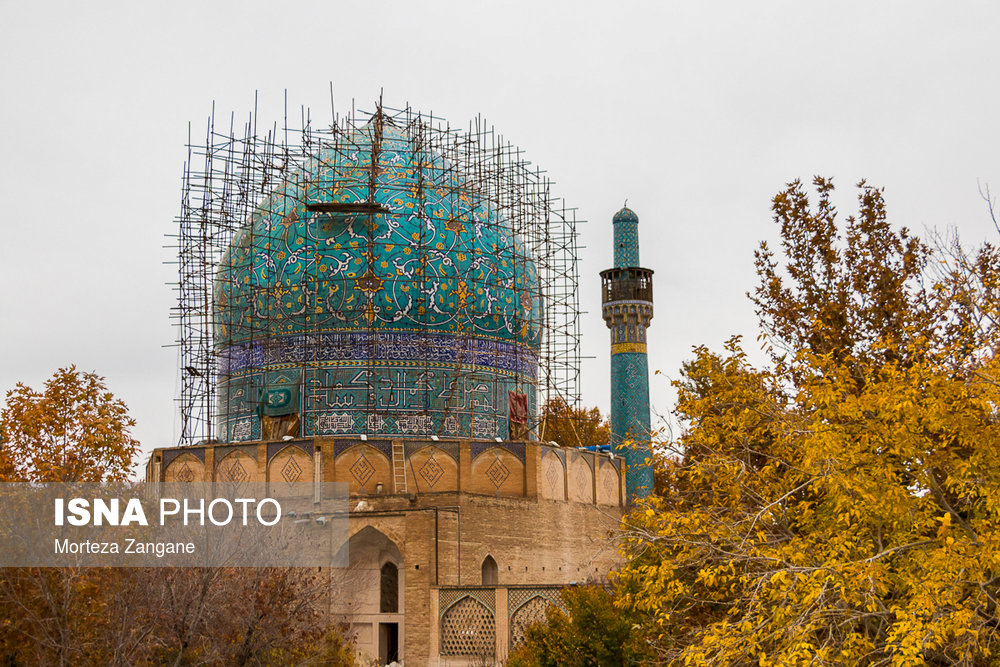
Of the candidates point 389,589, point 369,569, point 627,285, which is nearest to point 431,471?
point 369,569

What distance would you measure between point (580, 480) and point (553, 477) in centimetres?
94

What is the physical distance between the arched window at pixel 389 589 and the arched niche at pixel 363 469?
1.28m

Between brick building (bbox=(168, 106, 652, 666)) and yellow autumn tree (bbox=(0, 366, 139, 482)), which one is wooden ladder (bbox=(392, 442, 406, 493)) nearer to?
brick building (bbox=(168, 106, 652, 666))

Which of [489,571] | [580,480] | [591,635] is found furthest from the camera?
[580,480]

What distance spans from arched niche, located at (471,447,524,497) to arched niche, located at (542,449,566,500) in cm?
47

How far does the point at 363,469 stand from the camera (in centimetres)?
2017

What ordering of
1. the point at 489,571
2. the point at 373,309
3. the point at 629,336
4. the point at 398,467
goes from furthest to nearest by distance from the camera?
1. the point at 629,336
2. the point at 373,309
3. the point at 398,467
4. the point at 489,571

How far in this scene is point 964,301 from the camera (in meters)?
8.23

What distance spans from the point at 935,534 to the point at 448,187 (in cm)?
1623

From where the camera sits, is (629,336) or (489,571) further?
(629,336)

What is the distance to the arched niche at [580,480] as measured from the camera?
2180 centimetres

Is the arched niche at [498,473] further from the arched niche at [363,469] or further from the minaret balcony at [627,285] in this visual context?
the minaret balcony at [627,285]

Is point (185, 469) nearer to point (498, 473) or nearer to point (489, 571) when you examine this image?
point (498, 473)

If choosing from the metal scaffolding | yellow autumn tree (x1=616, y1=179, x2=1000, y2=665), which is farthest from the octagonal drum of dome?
yellow autumn tree (x1=616, y1=179, x2=1000, y2=665)
